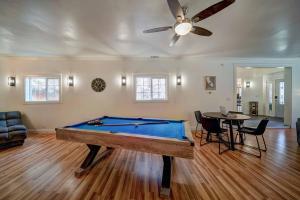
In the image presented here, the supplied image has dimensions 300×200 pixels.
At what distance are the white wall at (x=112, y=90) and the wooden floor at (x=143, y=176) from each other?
1.95 meters

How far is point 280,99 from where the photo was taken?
784 cm

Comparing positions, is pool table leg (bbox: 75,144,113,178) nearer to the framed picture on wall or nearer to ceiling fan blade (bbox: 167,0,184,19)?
ceiling fan blade (bbox: 167,0,184,19)

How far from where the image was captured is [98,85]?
531cm

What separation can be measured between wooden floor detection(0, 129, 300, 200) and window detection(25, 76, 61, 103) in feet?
7.27

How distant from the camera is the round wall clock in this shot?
531 cm

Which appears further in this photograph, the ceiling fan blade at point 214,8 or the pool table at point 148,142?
the pool table at point 148,142

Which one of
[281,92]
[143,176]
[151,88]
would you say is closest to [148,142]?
[143,176]

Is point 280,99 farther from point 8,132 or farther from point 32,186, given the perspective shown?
point 8,132

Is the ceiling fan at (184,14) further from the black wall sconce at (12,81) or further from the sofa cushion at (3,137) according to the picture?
the black wall sconce at (12,81)

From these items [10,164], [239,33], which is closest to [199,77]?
[239,33]

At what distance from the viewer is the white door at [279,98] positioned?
7.74 metres

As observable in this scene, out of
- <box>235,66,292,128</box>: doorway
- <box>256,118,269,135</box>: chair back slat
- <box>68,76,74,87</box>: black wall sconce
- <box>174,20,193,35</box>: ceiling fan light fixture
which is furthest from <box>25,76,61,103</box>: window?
<box>235,66,292,128</box>: doorway

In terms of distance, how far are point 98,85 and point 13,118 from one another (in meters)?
2.86

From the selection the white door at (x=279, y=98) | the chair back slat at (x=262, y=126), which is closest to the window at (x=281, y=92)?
the white door at (x=279, y=98)
